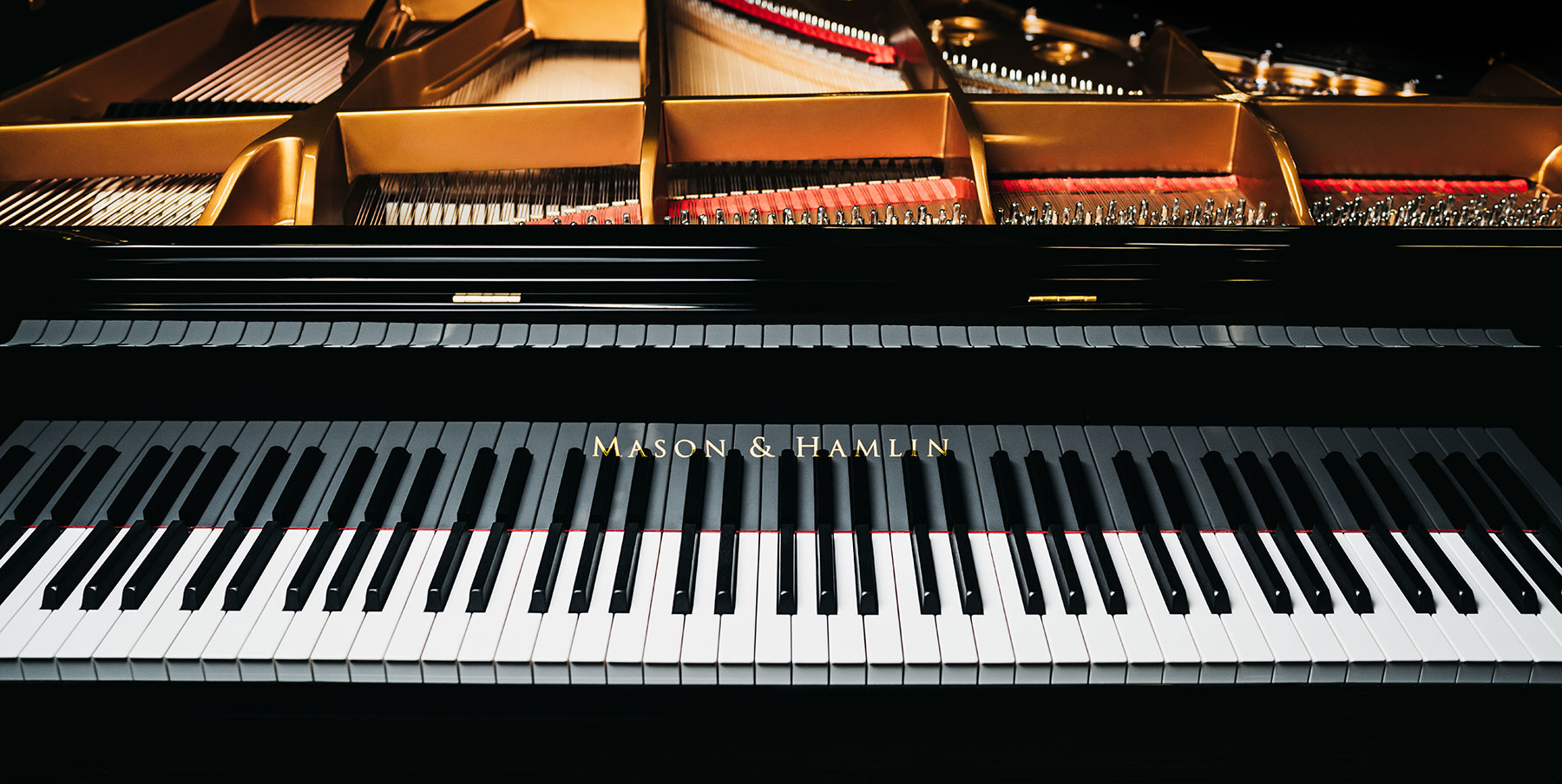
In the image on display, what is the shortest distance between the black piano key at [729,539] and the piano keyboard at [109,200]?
57.5 inches

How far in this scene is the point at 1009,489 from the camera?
67.2 inches

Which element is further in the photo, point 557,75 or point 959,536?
point 557,75

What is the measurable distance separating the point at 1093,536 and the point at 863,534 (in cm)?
40

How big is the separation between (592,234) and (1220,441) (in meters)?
1.23

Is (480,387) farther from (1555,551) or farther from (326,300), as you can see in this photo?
(1555,551)

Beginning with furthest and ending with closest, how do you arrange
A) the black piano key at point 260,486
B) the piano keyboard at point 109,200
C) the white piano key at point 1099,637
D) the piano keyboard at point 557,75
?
1. the piano keyboard at point 557,75
2. the piano keyboard at point 109,200
3. the black piano key at point 260,486
4. the white piano key at point 1099,637

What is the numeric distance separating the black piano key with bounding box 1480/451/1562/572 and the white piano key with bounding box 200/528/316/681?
2152 millimetres

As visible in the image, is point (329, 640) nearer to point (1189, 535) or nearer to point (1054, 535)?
point (1054, 535)

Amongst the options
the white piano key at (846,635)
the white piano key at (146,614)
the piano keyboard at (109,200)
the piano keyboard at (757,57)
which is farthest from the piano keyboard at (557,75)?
the white piano key at (846,635)

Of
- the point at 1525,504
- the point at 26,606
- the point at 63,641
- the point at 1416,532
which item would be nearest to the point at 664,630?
the point at 63,641

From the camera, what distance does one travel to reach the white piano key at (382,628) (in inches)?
58.2

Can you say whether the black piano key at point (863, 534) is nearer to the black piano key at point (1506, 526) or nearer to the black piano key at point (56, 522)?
the black piano key at point (1506, 526)

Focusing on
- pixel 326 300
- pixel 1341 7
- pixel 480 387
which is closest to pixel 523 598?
pixel 480 387

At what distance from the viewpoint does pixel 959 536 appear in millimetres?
1646
